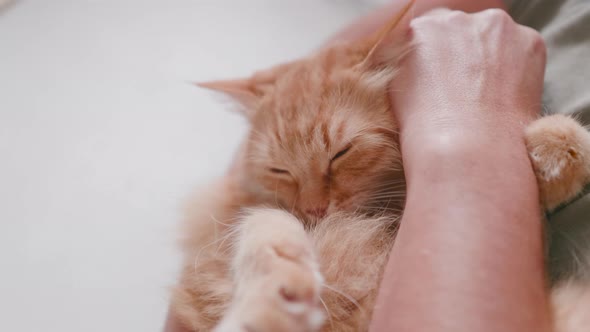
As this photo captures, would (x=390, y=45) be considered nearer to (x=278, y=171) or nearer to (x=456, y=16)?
(x=456, y=16)

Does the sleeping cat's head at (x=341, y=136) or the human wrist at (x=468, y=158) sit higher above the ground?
the human wrist at (x=468, y=158)

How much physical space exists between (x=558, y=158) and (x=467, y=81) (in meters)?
0.25

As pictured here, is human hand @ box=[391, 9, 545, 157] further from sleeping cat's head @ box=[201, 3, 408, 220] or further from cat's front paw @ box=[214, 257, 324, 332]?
cat's front paw @ box=[214, 257, 324, 332]

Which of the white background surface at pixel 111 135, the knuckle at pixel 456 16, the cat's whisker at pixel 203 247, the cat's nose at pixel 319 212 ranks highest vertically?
the knuckle at pixel 456 16

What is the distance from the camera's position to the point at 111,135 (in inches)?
76.3

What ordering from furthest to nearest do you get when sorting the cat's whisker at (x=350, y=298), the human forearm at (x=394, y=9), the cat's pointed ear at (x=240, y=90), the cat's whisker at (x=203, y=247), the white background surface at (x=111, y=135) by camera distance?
1. the white background surface at (x=111, y=135)
2. the human forearm at (x=394, y=9)
3. the cat's pointed ear at (x=240, y=90)
4. the cat's whisker at (x=203, y=247)
5. the cat's whisker at (x=350, y=298)

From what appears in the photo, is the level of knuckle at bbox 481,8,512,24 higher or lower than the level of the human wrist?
higher

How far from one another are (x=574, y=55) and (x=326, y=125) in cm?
68

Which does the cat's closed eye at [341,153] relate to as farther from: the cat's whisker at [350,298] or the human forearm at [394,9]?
the human forearm at [394,9]

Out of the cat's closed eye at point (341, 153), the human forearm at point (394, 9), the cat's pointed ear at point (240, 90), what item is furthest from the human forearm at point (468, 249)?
the human forearm at point (394, 9)

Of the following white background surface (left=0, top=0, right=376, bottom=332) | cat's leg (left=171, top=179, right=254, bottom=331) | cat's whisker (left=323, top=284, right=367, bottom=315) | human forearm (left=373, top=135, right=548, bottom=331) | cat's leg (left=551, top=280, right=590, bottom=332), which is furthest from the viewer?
white background surface (left=0, top=0, right=376, bottom=332)

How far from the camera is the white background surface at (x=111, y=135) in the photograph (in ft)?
5.21

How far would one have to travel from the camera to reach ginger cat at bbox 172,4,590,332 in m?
0.80

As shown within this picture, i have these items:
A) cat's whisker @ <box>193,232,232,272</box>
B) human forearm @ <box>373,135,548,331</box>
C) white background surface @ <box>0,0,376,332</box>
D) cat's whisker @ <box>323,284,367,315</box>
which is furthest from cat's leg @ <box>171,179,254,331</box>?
human forearm @ <box>373,135,548,331</box>
